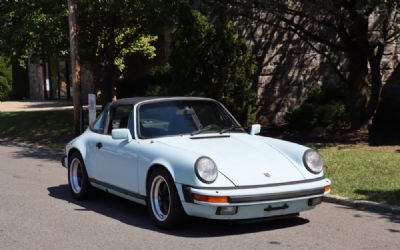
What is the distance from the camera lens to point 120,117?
782cm

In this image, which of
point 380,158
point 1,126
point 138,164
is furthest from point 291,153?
point 1,126

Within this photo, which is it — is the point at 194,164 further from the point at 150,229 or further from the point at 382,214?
the point at 382,214

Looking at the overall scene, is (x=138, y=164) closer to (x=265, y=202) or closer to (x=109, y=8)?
(x=265, y=202)

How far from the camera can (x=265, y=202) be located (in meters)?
6.01

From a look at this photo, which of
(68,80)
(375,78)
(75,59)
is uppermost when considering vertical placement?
(75,59)

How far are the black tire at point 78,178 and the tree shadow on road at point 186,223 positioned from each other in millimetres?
131

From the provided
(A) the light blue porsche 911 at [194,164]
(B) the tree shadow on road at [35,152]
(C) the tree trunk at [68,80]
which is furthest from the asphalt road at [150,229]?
(C) the tree trunk at [68,80]

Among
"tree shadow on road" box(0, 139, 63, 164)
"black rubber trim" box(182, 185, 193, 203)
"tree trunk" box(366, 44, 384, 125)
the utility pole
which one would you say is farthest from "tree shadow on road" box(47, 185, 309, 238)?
"tree trunk" box(366, 44, 384, 125)

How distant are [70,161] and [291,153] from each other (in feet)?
11.5

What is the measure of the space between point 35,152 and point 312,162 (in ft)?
33.9

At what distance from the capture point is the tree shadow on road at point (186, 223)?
21.0ft

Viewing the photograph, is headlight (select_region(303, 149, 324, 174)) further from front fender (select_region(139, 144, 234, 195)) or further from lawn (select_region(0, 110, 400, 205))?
lawn (select_region(0, 110, 400, 205))

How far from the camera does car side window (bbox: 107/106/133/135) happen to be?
7539mm

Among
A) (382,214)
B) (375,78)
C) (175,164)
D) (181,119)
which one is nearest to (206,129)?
(181,119)
